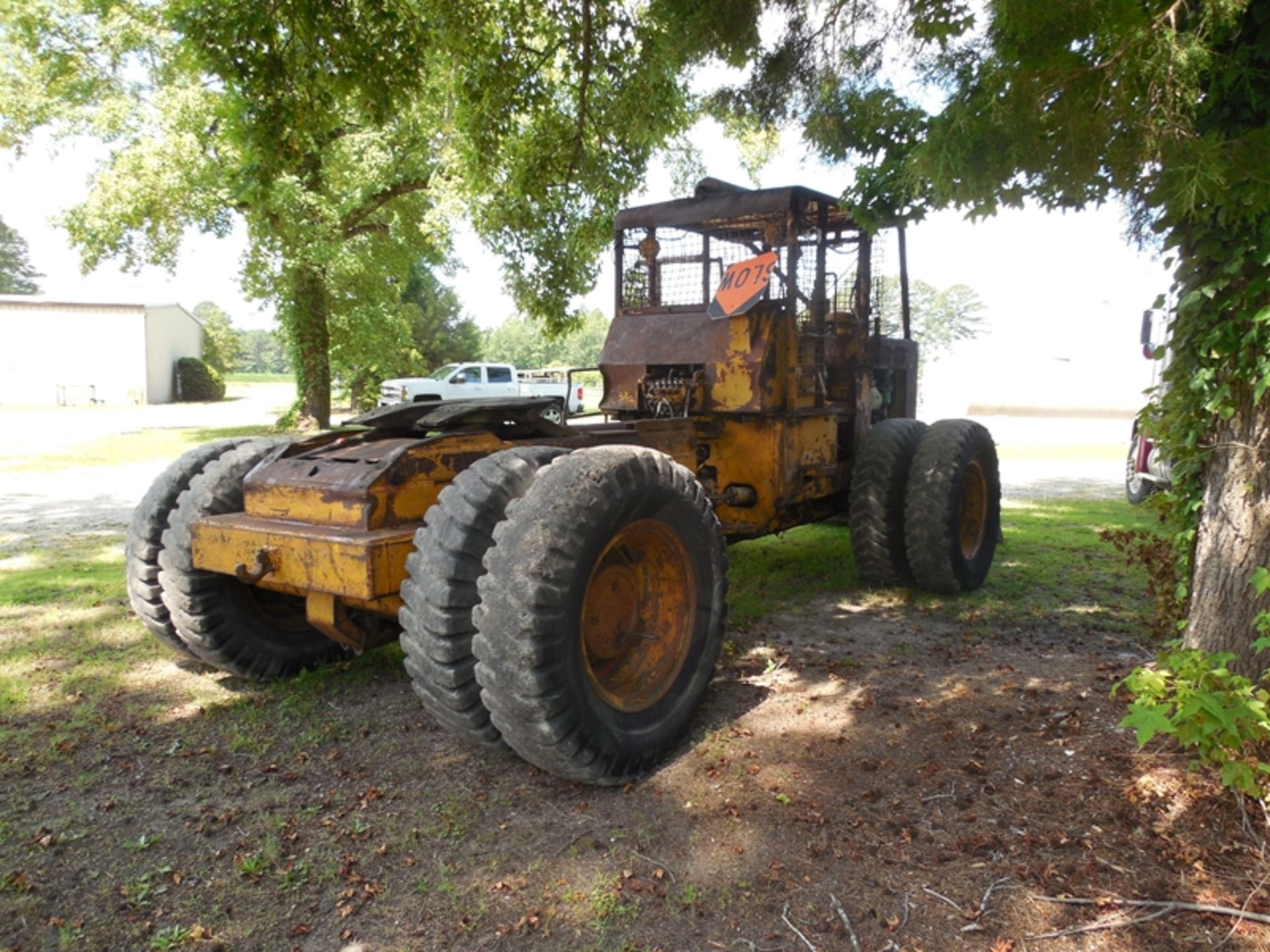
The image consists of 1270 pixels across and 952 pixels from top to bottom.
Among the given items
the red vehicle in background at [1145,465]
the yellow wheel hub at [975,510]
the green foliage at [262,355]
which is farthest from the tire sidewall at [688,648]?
the green foliage at [262,355]

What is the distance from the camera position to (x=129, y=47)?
18.2 meters

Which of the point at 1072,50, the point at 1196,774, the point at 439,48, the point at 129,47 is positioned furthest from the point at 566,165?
the point at 129,47

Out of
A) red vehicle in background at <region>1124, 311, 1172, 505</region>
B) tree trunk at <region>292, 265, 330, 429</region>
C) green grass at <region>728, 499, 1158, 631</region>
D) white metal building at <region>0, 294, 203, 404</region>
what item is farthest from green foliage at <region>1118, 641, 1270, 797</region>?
white metal building at <region>0, 294, 203, 404</region>

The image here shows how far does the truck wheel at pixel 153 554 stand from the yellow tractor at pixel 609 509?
0.01 meters

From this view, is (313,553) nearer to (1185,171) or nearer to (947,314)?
(1185,171)

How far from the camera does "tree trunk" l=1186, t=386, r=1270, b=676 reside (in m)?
3.40

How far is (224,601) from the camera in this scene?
13.9 ft

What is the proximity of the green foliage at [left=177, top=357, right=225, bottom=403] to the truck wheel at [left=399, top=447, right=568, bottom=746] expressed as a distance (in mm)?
42916

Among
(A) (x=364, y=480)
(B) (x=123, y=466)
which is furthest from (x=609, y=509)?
(B) (x=123, y=466)

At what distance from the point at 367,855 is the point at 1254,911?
2.72 meters

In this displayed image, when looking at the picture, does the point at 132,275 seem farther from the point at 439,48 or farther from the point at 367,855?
the point at 367,855

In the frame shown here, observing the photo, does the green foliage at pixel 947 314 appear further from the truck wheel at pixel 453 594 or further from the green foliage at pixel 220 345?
the truck wheel at pixel 453 594

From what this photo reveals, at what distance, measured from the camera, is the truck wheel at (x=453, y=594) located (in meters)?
3.19

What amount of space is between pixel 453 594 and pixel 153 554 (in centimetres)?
208
